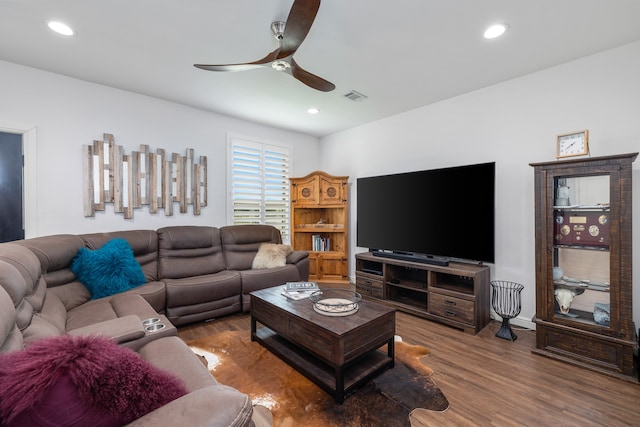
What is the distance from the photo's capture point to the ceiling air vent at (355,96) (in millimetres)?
3346

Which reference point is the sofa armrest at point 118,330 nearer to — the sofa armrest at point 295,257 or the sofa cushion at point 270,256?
the sofa cushion at point 270,256

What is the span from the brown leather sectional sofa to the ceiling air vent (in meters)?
2.17

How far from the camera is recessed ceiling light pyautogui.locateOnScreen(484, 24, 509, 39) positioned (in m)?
2.14

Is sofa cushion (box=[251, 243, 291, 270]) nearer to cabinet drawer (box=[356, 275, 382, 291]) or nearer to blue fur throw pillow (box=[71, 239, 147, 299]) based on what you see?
cabinet drawer (box=[356, 275, 382, 291])

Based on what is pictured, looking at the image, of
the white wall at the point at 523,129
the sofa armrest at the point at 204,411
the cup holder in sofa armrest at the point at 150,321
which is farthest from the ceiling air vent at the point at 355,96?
the sofa armrest at the point at 204,411

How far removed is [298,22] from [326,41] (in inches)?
29.6

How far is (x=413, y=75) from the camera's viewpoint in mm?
2920

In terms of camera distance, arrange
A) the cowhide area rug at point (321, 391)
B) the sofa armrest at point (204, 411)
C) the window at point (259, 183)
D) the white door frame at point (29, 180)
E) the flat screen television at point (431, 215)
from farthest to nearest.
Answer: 1. the window at point (259, 183)
2. the flat screen television at point (431, 215)
3. the white door frame at point (29, 180)
4. the cowhide area rug at point (321, 391)
5. the sofa armrest at point (204, 411)

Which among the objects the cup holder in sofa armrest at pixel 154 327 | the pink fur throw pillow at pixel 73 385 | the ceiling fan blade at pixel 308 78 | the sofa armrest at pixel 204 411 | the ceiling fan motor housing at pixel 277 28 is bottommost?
the cup holder in sofa armrest at pixel 154 327

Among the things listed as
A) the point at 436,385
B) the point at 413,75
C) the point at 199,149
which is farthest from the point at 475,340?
the point at 199,149

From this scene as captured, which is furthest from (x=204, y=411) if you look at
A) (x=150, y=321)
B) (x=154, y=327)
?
→ (x=150, y=321)

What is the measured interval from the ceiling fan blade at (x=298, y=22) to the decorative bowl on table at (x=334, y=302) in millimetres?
1864

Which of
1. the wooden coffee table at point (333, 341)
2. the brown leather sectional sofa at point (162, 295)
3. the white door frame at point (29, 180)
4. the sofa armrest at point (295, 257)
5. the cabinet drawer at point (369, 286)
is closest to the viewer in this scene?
the brown leather sectional sofa at point (162, 295)

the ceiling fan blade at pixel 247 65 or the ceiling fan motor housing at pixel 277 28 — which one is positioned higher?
the ceiling fan motor housing at pixel 277 28
